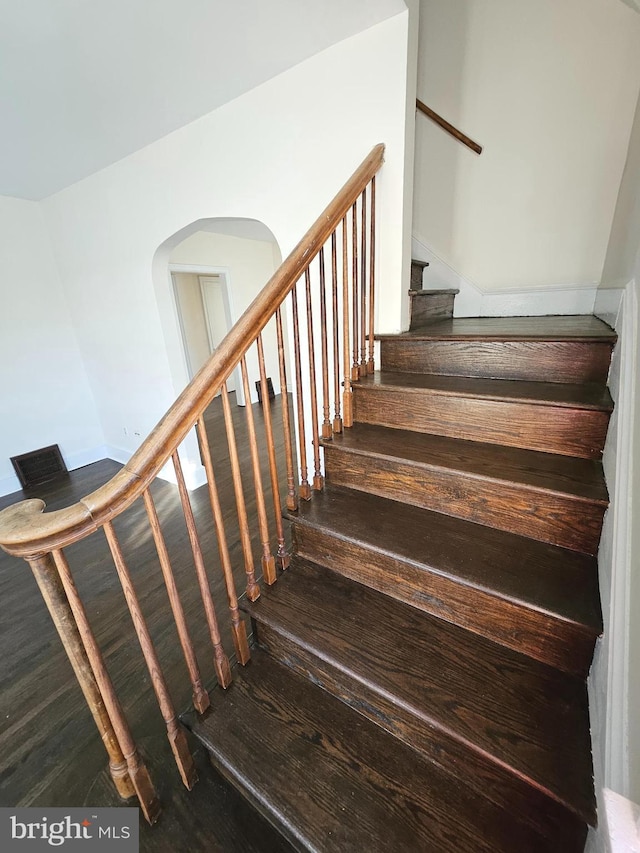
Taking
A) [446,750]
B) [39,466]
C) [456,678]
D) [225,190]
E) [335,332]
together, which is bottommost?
[39,466]

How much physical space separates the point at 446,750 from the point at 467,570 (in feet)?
1.43

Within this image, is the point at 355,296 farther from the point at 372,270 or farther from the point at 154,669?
the point at 154,669

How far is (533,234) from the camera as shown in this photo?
214 centimetres

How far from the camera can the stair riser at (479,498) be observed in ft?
3.23

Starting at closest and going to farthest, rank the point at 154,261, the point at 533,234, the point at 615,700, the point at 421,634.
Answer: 1. the point at 615,700
2. the point at 421,634
3. the point at 533,234
4. the point at 154,261

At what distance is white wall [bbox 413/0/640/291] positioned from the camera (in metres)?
1.78

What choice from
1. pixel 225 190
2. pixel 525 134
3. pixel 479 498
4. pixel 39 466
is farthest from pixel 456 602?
pixel 39 466

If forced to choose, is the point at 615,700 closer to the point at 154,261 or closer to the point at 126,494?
the point at 126,494

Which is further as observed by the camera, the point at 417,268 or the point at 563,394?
the point at 417,268

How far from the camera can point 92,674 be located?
80 centimetres

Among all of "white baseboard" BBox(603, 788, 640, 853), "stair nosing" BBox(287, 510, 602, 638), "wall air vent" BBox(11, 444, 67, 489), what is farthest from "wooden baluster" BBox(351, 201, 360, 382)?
"wall air vent" BBox(11, 444, 67, 489)

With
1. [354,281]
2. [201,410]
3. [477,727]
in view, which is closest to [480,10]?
[354,281]

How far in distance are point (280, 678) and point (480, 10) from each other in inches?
143

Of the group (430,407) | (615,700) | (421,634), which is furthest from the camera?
(430,407)
